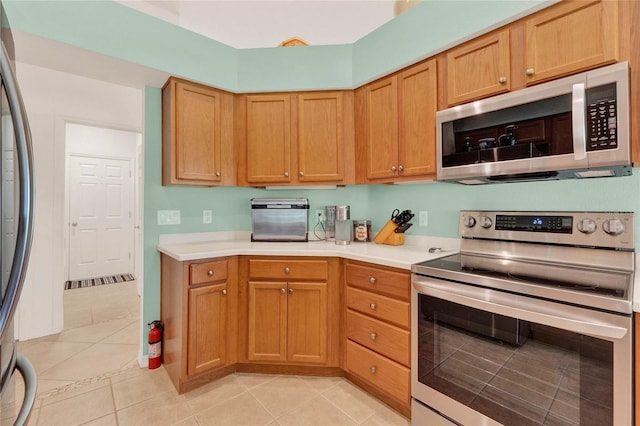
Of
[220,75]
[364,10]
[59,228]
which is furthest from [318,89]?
[59,228]

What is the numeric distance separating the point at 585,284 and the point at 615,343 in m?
0.24

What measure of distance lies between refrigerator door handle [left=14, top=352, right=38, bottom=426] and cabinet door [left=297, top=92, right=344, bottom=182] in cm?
181

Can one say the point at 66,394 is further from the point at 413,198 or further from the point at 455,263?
the point at 413,198

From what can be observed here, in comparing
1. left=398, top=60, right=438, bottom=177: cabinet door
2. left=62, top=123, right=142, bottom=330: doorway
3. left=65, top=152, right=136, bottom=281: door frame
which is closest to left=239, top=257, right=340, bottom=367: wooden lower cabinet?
left=398, top=60, right=438, bottom=177: cabinet door

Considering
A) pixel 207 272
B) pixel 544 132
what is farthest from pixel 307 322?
pixel 544 132

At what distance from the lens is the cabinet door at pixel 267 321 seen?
6.76 ft

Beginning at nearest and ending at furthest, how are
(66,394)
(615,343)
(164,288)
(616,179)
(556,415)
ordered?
(615,343), (556,415), (616,179), (66,394), (164,288)

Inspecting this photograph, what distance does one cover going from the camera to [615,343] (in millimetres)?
1021

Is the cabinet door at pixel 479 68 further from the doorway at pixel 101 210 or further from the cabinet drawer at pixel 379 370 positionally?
the doorway at pixel 101 210

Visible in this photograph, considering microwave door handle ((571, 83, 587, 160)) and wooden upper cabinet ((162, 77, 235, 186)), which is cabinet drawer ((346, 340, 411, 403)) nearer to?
microwave door handle ((571, 83, 587, 160))

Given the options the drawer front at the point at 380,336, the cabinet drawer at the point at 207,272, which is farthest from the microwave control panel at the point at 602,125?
the cabinet drawer at the point at 207,272

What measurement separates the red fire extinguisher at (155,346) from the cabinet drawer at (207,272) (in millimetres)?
703

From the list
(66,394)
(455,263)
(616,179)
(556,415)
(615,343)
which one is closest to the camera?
(615,343)

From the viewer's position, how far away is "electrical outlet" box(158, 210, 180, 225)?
2.33 m
